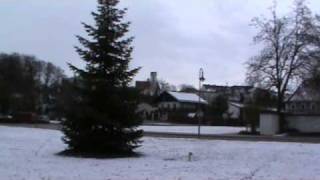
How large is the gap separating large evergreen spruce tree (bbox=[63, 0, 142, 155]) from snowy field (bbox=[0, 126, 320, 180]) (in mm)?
1387

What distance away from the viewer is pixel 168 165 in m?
23.6

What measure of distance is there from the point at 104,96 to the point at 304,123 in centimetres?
4245

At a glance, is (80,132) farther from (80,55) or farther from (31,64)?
(31,64)

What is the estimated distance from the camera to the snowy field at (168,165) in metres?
19.3

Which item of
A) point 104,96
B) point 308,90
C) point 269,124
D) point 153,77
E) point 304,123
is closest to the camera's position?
point 104,96

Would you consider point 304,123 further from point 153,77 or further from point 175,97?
point 153,77

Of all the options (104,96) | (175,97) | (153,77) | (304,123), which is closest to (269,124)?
(304,123)

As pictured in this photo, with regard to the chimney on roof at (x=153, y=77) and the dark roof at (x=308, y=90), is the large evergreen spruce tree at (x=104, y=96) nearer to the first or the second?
the dark roof at (x=308, y=90)

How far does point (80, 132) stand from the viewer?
2925cm

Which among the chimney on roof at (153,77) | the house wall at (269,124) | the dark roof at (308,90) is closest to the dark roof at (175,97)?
the chimney on roof at (153,77)

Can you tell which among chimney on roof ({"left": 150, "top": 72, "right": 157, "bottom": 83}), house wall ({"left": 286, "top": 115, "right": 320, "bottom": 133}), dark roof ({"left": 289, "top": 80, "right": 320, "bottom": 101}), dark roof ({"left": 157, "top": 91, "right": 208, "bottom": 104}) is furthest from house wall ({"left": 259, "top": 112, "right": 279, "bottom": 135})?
chimney on roof ({"left": 150, "top": 72, "right": 157, "bottom": 83})

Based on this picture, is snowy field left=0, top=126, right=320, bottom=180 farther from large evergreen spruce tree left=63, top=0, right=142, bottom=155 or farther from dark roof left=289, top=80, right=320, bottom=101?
dark roof left=289, top=80, right=320, bottom=101

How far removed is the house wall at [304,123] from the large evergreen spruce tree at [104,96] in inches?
1606

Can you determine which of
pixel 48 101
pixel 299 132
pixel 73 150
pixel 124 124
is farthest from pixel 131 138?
pixel 48 101
